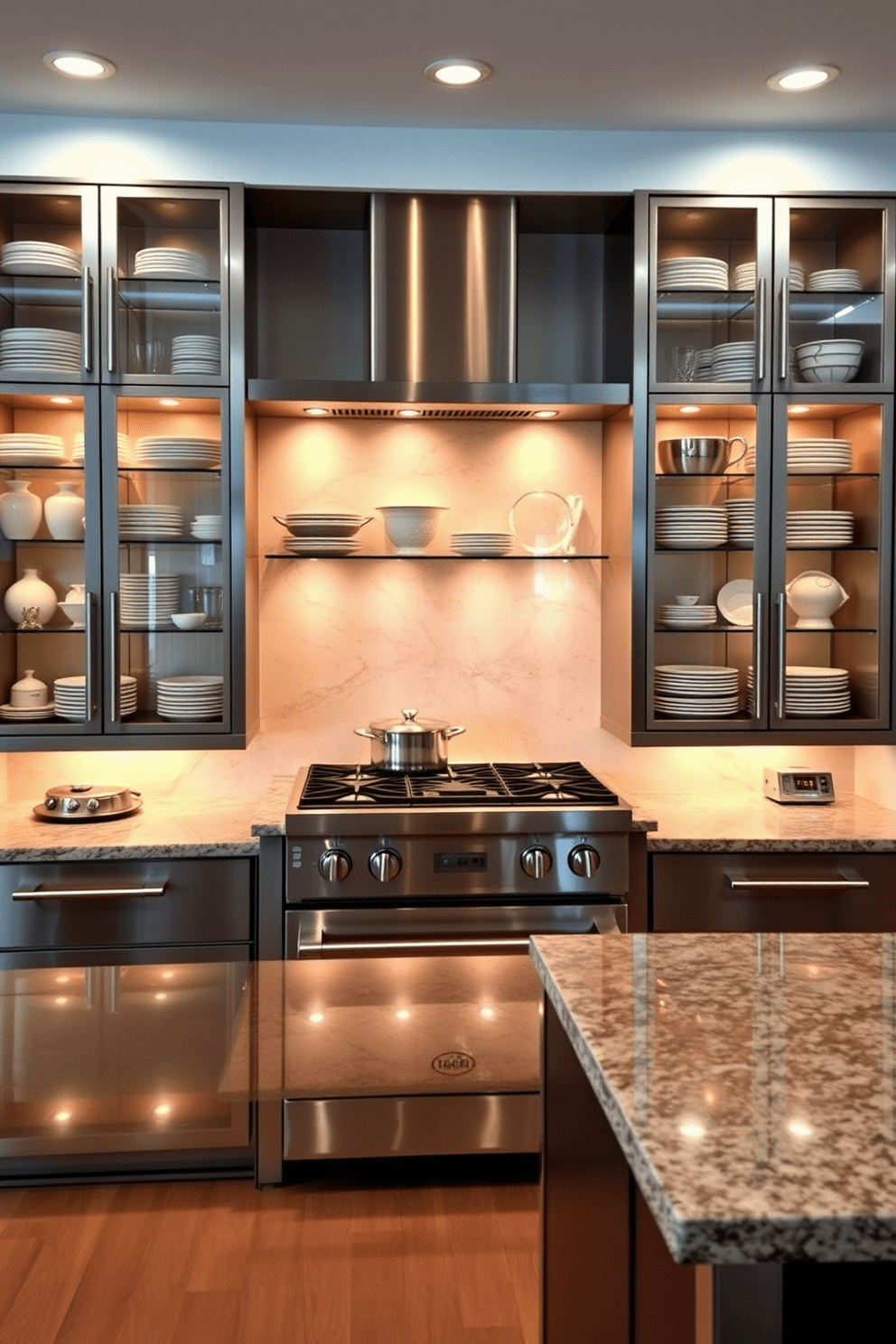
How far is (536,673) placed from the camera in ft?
12.4

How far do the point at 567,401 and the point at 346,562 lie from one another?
89 cm

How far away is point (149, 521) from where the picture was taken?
128 inches

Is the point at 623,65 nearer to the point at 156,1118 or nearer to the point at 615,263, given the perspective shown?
the point at 615,263

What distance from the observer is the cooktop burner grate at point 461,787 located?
309 cm

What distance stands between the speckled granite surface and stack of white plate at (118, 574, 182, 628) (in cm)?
183

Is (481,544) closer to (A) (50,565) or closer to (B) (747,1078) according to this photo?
(A) (50,565)

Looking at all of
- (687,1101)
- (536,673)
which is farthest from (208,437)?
(687,1101)

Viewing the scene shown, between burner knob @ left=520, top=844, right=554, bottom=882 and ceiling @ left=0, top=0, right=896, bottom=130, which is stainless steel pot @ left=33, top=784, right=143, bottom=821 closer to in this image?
burner knob @ left=520, top=844, right=554, bottom=882

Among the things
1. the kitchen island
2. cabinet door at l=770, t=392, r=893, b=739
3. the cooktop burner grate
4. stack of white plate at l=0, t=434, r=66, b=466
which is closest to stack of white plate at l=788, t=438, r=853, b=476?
cabinet door at l=770, t=392, r=893, b=739

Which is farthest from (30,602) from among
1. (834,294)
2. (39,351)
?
(834,294)

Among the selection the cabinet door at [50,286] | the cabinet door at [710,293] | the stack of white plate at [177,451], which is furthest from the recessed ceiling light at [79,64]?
the cabinet door at [710,293]

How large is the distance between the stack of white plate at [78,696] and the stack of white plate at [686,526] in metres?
1.56

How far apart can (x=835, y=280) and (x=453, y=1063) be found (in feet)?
8.18

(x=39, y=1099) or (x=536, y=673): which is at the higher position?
(x=536, y=673)
